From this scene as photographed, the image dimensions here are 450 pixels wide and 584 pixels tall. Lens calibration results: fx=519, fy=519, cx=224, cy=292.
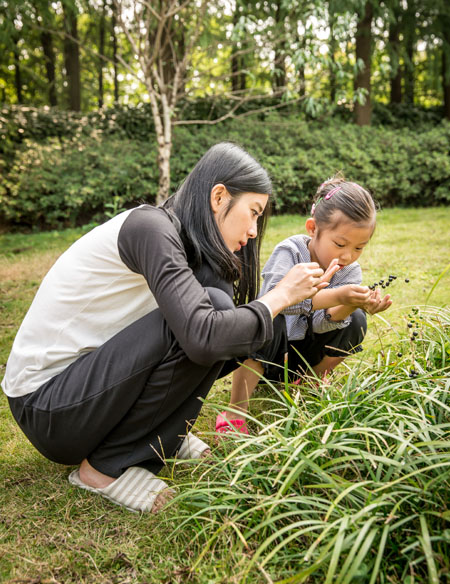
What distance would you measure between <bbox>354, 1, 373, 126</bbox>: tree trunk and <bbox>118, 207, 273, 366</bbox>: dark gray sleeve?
964 centimetres

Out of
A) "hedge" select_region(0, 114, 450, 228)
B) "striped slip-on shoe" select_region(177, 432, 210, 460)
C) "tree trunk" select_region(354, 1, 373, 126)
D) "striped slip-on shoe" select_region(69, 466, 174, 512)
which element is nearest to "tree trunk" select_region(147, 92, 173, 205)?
"hedge" select_region(0, 114, 450, 228)

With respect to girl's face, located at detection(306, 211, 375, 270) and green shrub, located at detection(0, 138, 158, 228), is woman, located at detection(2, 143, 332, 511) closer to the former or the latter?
girl's face, located at detection(306, 211, 375, 270)

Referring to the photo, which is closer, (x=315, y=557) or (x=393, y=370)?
(x=315, y=557)

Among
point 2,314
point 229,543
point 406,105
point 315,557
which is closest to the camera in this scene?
point 315,557

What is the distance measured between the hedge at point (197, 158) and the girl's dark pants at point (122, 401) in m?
5.39

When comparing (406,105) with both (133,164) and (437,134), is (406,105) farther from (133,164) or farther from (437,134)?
(133,164)

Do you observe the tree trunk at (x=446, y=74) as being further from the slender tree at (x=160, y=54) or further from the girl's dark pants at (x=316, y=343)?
the girl's dark pants at (x=316, y=343)

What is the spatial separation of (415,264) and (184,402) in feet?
12.3

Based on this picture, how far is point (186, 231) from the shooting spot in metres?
1.79

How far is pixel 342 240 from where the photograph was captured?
2.26 meters

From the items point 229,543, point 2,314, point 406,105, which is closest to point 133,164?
point 2,314

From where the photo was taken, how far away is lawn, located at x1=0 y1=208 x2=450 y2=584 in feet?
4.21

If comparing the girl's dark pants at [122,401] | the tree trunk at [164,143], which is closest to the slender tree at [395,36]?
the tree trunk at [164,143]

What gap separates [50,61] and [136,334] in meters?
13.7
